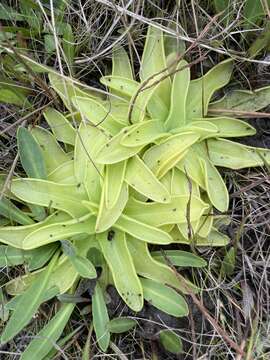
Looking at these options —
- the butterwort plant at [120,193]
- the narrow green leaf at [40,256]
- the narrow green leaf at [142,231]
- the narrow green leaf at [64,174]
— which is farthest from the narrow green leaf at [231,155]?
the narrow green leaf at [40,256]

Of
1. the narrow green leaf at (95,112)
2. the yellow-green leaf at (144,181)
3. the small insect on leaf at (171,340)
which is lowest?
the small insect on leaf at (171,340)

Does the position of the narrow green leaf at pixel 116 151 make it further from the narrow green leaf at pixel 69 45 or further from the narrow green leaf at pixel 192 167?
the narrow green leaf at pixel 69 45

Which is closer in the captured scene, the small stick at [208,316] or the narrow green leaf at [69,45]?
the small stick at [208,316]

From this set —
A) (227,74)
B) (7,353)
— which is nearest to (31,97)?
(227,74)

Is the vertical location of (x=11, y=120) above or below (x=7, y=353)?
above

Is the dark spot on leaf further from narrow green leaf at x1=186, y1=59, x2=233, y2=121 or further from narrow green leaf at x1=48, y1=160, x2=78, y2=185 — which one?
narrow green leaf at x1=186, y1=59, x2=233, y2=121

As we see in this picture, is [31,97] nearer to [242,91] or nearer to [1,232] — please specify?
[1,232]

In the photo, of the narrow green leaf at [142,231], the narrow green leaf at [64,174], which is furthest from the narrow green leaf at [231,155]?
the narrow green leaf at [64,174]

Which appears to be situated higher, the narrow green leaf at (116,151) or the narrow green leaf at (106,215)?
the narrow green leaf at (116,151)
